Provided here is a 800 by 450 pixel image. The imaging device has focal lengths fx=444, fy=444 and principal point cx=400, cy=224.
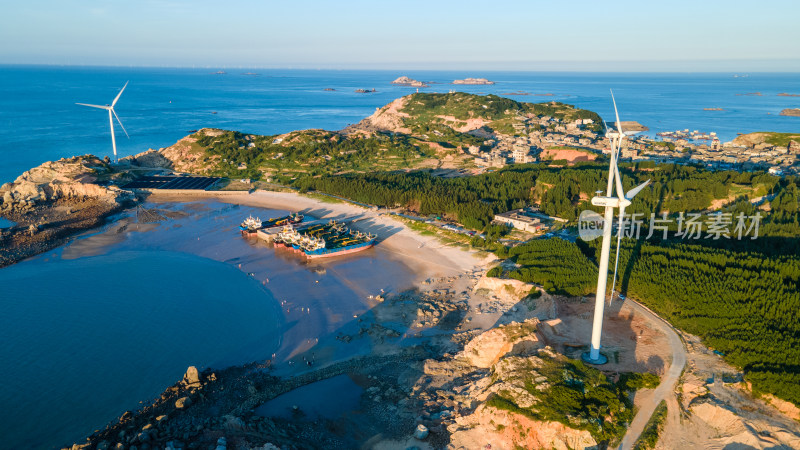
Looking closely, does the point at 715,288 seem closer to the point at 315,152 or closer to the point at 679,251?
the point at 679,251

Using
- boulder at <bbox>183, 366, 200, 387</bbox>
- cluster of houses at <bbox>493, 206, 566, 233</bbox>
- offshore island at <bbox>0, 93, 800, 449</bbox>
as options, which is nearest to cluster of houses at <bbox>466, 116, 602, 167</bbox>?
offshore island at <bbox>0, 93, 800, 449</bbox>

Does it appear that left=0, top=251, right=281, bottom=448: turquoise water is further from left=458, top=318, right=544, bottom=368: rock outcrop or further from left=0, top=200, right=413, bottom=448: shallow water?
left=458, top=318, right=544, bottom=368: rock outcrop

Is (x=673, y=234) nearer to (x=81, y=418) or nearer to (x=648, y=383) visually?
(x=648, y=383)

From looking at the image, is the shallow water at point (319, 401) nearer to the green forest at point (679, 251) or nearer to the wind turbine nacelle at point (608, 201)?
the wind turbine nacelle at point (608, 201)

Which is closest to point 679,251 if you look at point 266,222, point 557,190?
point 557,190

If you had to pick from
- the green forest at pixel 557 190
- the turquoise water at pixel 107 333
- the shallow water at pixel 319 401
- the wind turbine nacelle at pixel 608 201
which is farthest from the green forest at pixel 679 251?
the turquoise water at pixel 107 333

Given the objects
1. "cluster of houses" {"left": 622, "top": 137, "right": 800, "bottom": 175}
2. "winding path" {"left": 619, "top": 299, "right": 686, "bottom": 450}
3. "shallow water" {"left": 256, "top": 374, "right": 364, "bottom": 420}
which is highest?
"cluster of houses" {"left": 622, "top": 137, "right": 800, "bottom": 175}
